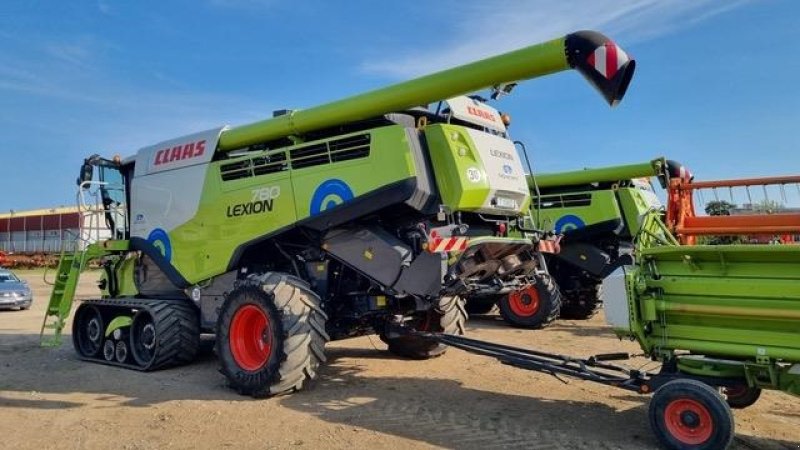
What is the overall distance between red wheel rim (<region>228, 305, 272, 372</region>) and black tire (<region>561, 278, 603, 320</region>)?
791 centimetres

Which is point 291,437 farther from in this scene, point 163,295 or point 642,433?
point 163,295

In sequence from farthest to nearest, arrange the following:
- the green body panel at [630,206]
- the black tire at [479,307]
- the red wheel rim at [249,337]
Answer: the black tire at [479,307], the green body panel at [630,206], the red wheel rim at [249,337]

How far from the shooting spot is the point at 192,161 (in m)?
8.30

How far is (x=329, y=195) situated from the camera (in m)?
6.85

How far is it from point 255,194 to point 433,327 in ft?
9.17

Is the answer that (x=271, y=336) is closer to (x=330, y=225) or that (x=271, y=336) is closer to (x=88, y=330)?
(x=330, y=225)

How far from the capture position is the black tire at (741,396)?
18.8 ft

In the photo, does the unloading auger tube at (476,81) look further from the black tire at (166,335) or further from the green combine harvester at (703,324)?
the black tire at (166,335)

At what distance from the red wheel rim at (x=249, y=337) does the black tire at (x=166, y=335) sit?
4.54 ft

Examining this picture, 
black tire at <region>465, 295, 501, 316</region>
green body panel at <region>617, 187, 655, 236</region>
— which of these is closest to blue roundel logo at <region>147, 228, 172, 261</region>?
black tire at <region>465, 295, 501, 316</region>

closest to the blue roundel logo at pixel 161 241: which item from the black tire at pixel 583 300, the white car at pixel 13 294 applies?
the black tire at pixel 583 300

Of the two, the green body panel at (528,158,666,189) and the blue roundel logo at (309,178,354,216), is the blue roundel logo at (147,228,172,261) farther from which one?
the green body panel at (528,158,666,189)

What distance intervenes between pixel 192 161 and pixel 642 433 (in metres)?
6.09

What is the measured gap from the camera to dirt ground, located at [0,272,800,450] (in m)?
5.29
